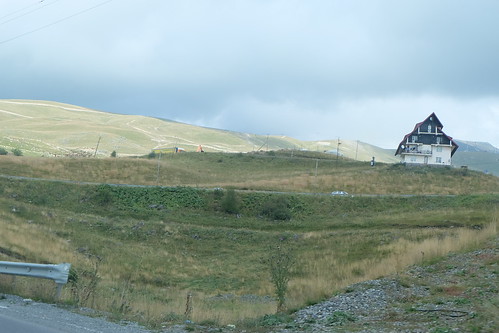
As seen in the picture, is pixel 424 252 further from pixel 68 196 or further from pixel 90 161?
pixel 90 161

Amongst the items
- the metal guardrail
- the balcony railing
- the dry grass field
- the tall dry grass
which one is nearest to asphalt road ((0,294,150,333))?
the metal guardrail

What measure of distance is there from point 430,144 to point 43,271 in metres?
97.9

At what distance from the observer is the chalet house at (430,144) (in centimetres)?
10206

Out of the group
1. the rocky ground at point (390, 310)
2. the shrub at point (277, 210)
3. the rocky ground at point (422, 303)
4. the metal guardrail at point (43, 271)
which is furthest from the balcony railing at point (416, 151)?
the metal guardrail at point (43, 271)

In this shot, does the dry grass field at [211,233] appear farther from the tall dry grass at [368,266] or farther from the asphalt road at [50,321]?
the asphalt road at [50,321]

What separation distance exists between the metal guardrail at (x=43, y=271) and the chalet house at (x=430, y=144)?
9624 centimetres

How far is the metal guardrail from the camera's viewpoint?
506 inches

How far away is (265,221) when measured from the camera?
5022 centimetres

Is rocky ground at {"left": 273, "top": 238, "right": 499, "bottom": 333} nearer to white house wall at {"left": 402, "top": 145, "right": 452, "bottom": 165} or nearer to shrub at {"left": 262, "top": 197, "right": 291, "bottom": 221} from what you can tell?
shrub at {"left": 262, "top": 197, "right": 291, "bottom": 221}

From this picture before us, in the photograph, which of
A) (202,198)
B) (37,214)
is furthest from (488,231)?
(202,198)

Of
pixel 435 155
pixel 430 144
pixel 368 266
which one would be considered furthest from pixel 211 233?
pixel 435 155

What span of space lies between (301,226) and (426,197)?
18.9m

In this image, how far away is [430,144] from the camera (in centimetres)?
10231

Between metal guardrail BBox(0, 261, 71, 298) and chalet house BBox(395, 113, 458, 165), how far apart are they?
96240mm
